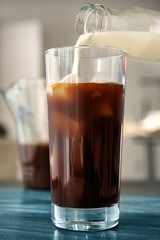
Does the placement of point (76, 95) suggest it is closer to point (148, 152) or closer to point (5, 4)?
point (148, 152)

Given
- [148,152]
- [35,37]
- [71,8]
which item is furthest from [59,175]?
[71,8]

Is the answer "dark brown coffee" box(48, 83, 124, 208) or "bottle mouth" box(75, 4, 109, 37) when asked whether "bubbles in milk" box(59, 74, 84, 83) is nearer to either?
"dark brown coffee" box(48, 83, 124, 208)

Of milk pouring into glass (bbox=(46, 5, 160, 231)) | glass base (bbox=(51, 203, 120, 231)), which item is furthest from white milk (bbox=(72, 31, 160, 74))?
glass base (bbox=(51, 203, 120, 231))

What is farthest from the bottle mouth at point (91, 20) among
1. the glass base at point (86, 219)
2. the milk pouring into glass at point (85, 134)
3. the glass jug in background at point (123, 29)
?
the glass base at point (86, 219)

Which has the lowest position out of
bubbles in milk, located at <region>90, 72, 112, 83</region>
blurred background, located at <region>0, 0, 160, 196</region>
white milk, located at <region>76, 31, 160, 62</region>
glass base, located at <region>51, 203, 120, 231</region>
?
blurred background, located at <region>0, 0, 160, 196</region>

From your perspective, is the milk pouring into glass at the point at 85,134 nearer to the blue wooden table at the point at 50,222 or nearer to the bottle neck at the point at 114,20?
the blue wooden table at the point at 50,222

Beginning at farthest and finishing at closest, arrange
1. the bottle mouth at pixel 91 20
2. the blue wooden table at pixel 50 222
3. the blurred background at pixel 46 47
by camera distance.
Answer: the blurred background at pixel 46 47 → the bottle mouth at pixel 91 20 → the blue wooden table at pixel 50 222
